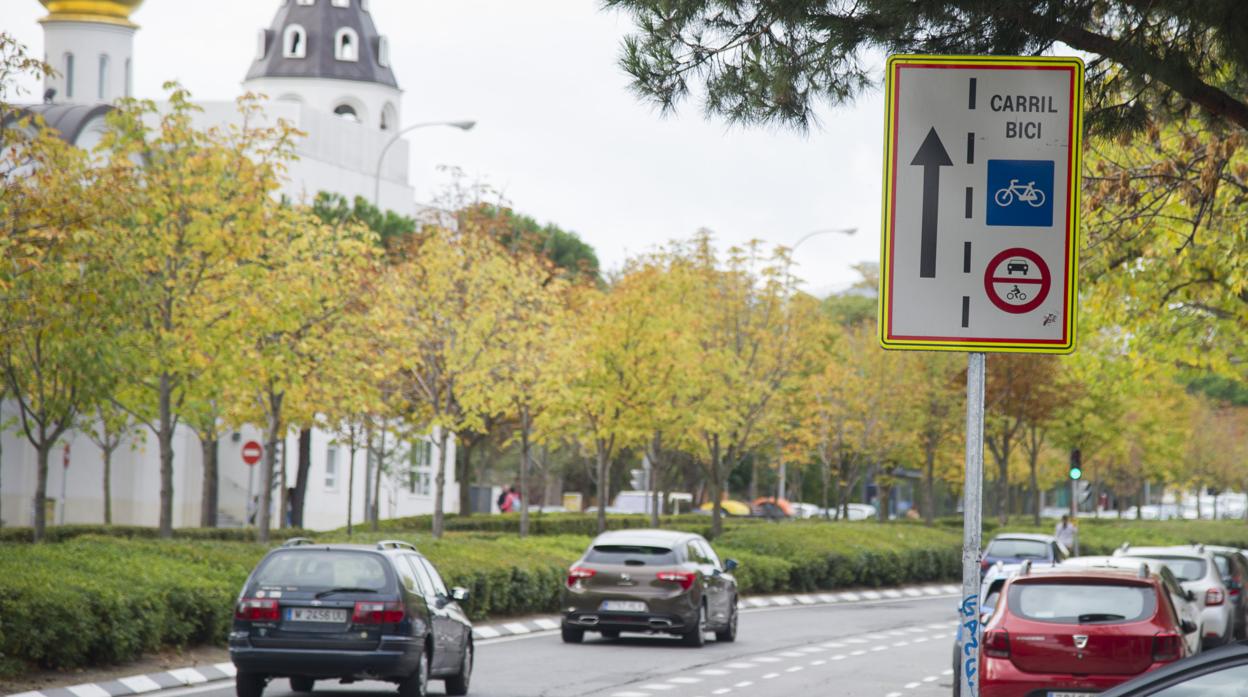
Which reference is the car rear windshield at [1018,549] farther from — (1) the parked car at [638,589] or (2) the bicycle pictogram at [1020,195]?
(2) the bicycle pictogram at [1020,195]

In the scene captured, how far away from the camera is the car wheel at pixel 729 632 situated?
1026 inches

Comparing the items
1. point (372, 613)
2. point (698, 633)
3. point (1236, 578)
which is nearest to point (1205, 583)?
point (1236, 578)

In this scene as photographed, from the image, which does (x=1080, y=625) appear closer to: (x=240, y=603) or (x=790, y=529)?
(x=240, y=603)

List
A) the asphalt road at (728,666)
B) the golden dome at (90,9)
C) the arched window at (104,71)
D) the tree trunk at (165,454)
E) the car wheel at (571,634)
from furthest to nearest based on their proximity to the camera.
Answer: the arched window at (104,71)
the golden dome at (90,9)
the tree trunk at (165,454)
the car wheel at (571,634)
the asphalt road at (728,666)

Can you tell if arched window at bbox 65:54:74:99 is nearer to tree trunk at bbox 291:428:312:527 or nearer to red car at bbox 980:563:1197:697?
tree trunk at bbox 291:428:312:527

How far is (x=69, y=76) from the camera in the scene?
216ft

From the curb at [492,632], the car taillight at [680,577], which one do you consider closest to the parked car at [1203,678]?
the curb at [492,632]

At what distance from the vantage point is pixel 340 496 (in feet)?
216

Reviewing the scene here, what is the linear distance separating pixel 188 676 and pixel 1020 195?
13275 mm

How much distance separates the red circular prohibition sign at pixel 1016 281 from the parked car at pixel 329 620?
1020 cm

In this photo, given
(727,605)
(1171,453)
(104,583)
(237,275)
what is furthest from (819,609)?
(1171,453)

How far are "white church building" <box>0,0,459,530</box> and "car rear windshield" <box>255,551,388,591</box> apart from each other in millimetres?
16824

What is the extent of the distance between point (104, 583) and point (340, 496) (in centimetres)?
4790

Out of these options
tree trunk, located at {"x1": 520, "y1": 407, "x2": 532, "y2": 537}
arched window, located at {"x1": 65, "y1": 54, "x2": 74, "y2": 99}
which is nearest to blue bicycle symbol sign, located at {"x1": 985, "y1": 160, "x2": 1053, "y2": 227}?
tree trunk, located at {"x1": 520, "y1": 407, "x2": 532, "y2": 537}
